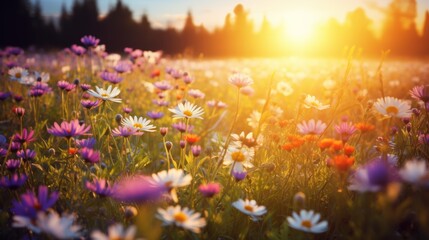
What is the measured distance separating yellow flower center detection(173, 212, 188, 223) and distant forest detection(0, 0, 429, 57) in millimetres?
22406

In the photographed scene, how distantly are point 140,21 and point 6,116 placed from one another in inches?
1194

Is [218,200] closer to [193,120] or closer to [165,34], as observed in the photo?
[193,120]

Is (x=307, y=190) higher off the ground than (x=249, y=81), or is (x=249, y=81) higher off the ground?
(x=249, y=81)

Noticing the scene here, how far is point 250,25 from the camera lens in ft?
129

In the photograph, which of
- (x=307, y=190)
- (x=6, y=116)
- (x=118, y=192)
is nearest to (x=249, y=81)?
(x=307, y=190)

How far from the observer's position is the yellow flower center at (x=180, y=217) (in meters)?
1.04

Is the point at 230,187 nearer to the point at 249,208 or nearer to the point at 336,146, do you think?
the point at 249,208

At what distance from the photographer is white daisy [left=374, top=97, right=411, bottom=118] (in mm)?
1617

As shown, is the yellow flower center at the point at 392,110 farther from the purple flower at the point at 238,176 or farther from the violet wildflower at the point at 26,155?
the violet wildflower at the point at 26,155

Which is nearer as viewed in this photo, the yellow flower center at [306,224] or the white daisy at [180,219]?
the white daisy at [180,219]

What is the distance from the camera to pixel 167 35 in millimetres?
31484

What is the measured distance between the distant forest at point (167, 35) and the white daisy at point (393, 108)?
21.8 meters

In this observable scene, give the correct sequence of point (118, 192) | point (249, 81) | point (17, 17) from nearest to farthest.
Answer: point (118, 192)
point (249, 81)
point (17, 17)

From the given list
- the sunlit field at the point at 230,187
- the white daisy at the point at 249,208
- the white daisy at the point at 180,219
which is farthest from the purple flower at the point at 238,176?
the white daisy at the point at 180,219
